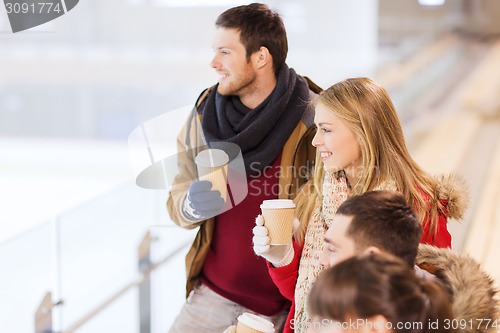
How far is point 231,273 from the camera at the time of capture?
7.38ft

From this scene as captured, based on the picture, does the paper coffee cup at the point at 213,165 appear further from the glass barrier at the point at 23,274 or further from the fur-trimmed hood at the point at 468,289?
the fur-trimmed hood at the point at 468,289

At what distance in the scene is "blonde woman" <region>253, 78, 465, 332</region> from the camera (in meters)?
1.79

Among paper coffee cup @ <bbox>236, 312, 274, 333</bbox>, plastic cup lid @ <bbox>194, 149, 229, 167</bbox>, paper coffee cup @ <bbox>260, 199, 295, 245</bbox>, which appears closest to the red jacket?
paper coffee cup @ <bbox>260, 199, 295, 245</bbox>

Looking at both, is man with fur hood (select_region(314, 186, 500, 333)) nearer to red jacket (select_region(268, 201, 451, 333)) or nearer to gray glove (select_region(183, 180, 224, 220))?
red jacket (select_region(268, 201, 451, 333))

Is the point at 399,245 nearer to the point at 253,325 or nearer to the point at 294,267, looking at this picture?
the point at 253,325

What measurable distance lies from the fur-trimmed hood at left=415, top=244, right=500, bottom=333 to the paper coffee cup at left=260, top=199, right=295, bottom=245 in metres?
0.32

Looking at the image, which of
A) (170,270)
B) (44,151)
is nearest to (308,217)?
(170,270)

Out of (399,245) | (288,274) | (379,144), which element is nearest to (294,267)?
(288,274)

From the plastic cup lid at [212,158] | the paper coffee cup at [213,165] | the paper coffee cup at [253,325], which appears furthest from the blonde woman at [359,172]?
the plastic cup lid at [212,158]

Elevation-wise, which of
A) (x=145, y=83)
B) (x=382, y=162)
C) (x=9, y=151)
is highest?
(x=382, y=162)

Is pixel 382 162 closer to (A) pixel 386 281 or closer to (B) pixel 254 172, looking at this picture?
(B) pixel 254 172

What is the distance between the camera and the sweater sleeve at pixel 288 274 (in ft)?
6.00

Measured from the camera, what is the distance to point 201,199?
201 cm

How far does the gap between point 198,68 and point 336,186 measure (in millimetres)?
12386
